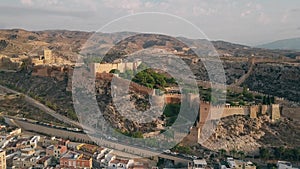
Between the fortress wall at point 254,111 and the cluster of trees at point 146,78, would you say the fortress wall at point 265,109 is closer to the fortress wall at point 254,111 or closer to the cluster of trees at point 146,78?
the fortress wall at point 254,111

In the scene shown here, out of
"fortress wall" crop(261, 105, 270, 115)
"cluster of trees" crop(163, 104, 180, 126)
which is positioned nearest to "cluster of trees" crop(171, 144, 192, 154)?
"cluster of trees" crop(163, 104, 180, 126)

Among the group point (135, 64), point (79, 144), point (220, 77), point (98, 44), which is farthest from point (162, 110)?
point (98, 44)

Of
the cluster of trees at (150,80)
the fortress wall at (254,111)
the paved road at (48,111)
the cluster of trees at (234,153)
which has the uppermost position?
the cluster of trees at (150,80)

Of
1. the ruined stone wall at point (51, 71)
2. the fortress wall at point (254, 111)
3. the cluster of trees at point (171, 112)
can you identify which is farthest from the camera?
the ruined stone wall at point (51, 71)

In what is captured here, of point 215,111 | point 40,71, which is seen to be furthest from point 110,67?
point 215,111

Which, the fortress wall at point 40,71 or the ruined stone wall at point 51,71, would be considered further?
the fortress wall at point 40,71

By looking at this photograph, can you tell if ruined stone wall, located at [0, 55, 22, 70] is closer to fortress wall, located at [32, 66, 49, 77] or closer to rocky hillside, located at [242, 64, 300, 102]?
fortress wall, located at [32, 66, 49, 77]

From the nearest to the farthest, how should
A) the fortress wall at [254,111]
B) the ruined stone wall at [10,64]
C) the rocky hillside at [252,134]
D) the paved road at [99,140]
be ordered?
the paved road at [99,140], the rocky hillside at [252,134], the fortress wall at [254,111], the ruined stone wall at [10,64]

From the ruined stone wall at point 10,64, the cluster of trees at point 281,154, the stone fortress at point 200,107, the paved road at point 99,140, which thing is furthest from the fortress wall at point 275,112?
the ruined stone wall at point 10,64

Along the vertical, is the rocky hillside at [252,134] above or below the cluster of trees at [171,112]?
below

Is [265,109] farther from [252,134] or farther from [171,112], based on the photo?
[171,112]

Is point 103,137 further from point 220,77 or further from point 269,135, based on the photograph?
point 220,77

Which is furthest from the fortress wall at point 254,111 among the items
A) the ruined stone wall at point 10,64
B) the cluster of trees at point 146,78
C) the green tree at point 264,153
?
the ruined stone wall at point 10,64
